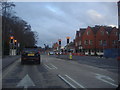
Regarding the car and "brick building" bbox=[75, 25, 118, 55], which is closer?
the car

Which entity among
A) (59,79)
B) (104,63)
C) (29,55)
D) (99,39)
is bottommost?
(104,63)

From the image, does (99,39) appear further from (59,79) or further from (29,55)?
(59,79)

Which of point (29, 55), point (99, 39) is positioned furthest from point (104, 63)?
point (99, 39)

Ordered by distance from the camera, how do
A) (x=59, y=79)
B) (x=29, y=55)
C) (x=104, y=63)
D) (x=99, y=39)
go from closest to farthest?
(x=59, y=79), (x=29, y=55), (x=104, y=63), (x=99, y=39)

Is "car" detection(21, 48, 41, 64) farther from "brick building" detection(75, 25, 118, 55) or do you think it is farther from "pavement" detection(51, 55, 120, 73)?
"brick building" detection(75, 25, 118, 55)

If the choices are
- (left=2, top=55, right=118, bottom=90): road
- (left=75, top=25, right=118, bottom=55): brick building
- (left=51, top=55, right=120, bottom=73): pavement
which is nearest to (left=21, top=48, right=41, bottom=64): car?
(left=51, top=55, right=120, bottom=73): pavement

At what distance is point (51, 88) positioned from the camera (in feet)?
26.2

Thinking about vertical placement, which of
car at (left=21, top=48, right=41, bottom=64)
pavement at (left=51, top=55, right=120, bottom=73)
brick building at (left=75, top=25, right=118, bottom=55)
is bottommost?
pavement at (left=51, top=55, right=120, bottom=73)

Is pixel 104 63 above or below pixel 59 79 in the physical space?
below

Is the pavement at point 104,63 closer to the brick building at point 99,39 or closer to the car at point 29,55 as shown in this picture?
the car at point 29,55

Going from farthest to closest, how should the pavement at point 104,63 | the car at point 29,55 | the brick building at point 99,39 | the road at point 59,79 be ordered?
the brick building at point 99,39
the car at point 29,55
the pavement at point 104,63
the road at point 59,79

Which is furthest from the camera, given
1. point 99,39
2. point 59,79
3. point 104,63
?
point 99,39

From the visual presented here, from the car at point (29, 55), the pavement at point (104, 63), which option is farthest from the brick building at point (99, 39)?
the car at point (29, 55)

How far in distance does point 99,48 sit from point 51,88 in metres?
64.4
